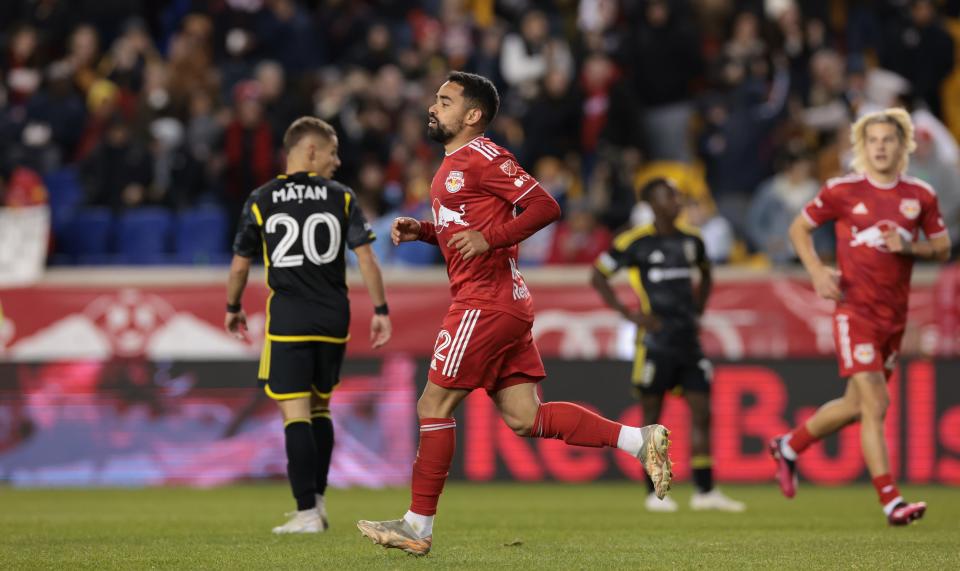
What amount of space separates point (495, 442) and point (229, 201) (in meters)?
5.36

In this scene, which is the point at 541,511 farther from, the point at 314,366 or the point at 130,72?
the point at 130,72

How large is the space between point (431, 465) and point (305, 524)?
1.64 m

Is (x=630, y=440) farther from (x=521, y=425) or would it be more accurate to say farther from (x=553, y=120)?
(x=553, y=120)

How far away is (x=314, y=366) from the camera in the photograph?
8938mm

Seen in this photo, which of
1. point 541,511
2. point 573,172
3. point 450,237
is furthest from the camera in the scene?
point 573,172

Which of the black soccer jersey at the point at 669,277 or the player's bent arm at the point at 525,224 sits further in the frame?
the black soccer jersey at the point at 669,277

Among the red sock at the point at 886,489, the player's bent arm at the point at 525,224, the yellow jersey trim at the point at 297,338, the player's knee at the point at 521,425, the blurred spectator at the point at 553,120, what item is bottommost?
the red sock at the point at 886,489

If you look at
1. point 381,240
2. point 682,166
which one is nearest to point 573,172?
point 682,166

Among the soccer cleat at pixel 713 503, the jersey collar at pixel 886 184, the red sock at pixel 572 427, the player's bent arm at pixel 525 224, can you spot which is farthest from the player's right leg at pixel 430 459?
the soccer cleat at pixel 713 503

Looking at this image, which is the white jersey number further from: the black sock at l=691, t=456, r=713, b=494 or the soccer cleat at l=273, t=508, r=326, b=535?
the black sock at l=691, t=456, r=713, b=494

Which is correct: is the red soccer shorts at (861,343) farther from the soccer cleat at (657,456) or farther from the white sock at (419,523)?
the white sock at (419,523)

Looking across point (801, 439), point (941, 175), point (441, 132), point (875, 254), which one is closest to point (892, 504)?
point (801, 439)

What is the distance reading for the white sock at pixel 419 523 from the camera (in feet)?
23.7

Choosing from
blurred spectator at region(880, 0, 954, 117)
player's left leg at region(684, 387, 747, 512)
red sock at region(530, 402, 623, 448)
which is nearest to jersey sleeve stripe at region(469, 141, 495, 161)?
red sock at region(530, 402, 623, 448)
